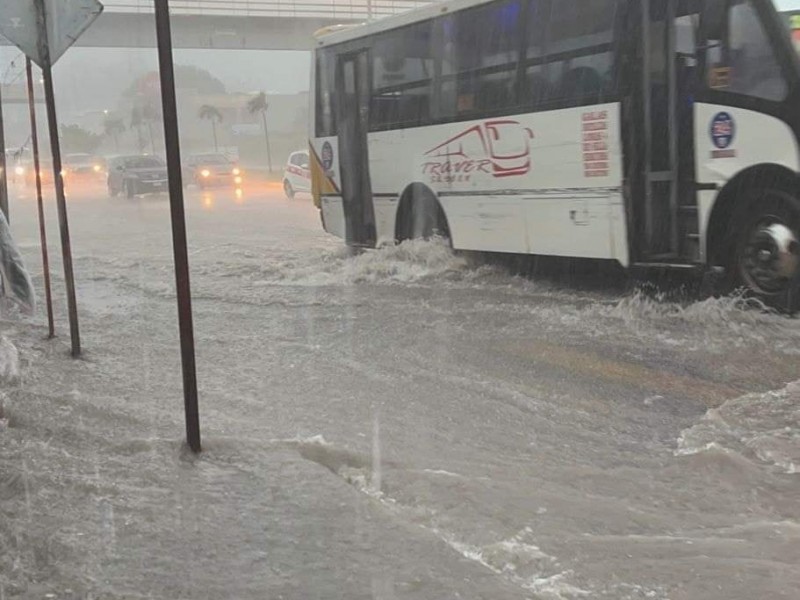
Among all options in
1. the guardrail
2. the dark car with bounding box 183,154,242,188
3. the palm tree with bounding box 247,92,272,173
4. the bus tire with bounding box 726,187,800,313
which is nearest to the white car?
the guardrail

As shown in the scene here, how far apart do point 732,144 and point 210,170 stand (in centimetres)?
3075

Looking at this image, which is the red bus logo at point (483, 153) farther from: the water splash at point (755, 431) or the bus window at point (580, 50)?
the water splash at point (755, 431)

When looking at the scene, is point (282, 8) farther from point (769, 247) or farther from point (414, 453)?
→ point (414, 453)

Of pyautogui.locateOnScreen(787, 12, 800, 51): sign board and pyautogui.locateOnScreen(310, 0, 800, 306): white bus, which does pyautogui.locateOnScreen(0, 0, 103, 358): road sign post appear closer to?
pyautogui.locateOnScreen(310, 0, 800, 306): white bus

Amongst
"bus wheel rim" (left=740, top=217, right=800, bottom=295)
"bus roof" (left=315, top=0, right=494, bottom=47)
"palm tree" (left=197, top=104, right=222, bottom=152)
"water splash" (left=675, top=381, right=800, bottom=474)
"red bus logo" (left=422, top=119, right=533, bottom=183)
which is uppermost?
"palm tree" (left=197, top=104, right=222, bottom=152)

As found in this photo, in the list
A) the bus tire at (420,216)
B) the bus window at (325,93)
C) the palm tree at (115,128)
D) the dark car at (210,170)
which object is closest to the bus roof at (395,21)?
the bus window at (325,93)

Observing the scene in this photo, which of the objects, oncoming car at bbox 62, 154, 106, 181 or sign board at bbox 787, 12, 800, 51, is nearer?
sign board at bbox 787, 12, 800, 51

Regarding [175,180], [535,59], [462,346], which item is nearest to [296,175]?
[535,59]

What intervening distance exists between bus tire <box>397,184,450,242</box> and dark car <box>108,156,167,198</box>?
21.1m

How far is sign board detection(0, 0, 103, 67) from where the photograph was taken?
639cm

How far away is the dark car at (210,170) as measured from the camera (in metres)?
35.7

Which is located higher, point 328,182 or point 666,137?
point 666,137

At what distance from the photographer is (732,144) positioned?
7.75 meters

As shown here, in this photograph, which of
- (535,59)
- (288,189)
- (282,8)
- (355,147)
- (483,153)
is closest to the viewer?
(535,59)
